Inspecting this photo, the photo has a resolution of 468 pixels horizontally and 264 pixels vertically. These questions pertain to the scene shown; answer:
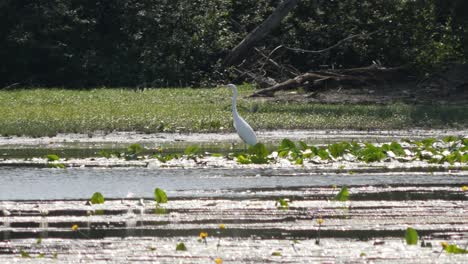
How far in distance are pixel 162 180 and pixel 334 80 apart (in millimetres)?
13769

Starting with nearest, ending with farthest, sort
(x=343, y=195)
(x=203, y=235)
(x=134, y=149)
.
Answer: (x=203, y=235), (x=343, y=195), (x=134, y=149)

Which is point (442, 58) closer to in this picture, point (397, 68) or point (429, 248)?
point (397, 68)

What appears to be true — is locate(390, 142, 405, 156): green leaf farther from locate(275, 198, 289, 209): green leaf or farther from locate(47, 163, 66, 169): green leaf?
locate(275, 198, 289, 209): green leaf

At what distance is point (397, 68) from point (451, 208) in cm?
1707

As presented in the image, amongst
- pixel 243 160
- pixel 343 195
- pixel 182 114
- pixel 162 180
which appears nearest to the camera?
pixel 343 195

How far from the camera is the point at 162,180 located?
1321 centimetres

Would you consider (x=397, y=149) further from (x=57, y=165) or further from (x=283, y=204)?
(x=283, y=204)

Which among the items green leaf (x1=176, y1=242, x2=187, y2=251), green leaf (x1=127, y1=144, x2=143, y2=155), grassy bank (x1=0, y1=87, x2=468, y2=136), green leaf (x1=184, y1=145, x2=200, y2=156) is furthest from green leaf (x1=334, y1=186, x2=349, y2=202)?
grassy bank (x1=0, y1=87, x2=468, y2=136)

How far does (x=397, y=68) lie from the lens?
27.4 m

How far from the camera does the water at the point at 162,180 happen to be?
40.0 feet

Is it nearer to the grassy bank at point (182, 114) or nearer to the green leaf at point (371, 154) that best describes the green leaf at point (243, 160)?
the green leaf at point (371, 154)

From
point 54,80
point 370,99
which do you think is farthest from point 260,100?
point 54,80

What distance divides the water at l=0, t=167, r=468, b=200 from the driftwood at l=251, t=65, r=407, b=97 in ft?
39.2

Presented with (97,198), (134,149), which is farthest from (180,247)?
(134,149)
